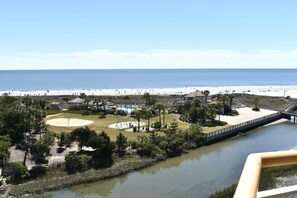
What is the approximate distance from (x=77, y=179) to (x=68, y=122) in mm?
26068

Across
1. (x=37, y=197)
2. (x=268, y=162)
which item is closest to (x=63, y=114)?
(x=37, y=197)

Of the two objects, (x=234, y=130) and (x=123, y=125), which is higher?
(x=123, y=125)

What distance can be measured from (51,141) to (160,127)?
20131 millimetres

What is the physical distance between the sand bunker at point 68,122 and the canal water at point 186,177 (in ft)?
70.1

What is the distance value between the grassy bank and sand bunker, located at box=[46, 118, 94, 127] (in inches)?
821

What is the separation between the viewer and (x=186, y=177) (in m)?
33.4

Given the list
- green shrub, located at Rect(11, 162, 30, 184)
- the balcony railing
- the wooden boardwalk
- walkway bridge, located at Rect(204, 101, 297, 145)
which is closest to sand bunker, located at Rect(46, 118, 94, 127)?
the wooden boardwalk

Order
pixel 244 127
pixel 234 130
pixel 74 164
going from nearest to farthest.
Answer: pixel 74 164 → pixel 234 130 → pixel 244 127

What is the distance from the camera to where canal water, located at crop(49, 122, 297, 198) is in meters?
29.4

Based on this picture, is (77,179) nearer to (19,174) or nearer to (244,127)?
(19,174)

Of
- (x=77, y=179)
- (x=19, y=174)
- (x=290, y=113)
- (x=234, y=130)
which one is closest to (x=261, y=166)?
(x=77, y=179)

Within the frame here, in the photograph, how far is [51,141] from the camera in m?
36.6

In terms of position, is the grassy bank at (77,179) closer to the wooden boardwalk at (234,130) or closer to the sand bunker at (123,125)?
the wooden boardwalk at (234,130)

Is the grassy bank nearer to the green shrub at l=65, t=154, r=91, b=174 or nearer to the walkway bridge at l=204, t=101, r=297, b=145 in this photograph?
the green shrub at l=65, t=154, r=91, b=174
